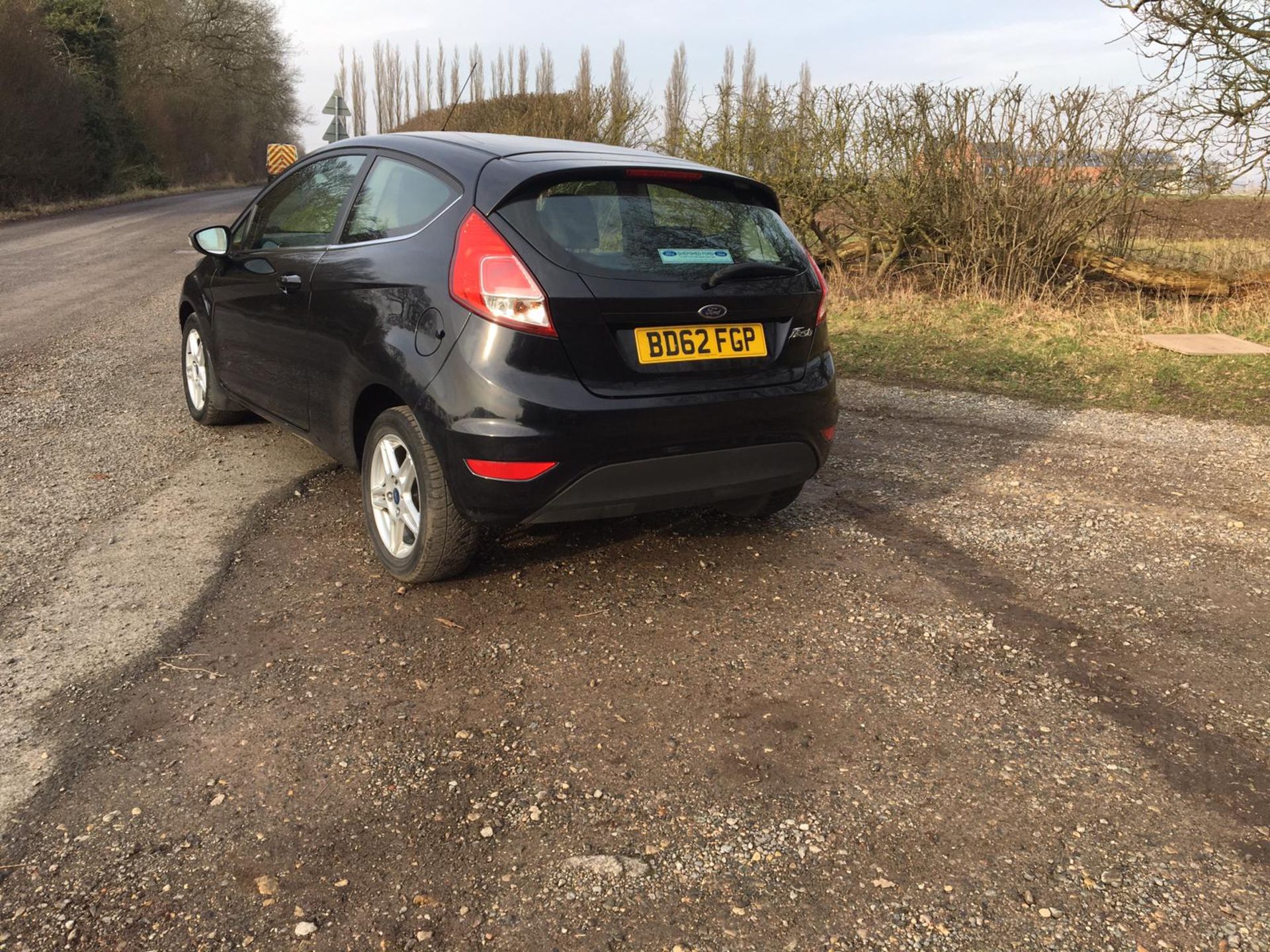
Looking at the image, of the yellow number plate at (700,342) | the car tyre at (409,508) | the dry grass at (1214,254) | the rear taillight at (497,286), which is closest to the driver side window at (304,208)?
the car tyre at (409,508)

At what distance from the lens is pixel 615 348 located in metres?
3.42

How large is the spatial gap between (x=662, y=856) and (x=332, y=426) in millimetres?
2519

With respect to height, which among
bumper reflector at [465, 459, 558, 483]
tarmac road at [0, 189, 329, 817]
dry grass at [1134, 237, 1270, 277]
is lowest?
tarmac road at [0, 189, 329, 817]

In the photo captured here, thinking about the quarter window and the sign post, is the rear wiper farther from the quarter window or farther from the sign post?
the sign post

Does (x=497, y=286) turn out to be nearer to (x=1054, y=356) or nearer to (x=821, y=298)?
(x=821, y=298)

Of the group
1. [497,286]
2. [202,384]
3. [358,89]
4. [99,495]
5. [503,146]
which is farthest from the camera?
[358,89]

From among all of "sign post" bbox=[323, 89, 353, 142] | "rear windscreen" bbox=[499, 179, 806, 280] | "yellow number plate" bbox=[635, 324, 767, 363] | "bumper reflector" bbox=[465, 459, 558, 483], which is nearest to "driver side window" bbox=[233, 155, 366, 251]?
"rear windscreen" bbox=[499, 179, 806, 280]

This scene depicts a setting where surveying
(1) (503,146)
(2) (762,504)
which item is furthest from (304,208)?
(2) (762,504)

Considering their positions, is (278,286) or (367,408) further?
(278,286)

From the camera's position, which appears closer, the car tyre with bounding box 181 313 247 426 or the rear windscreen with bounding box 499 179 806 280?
the rear windscreen with bounding box 499 179 806 280

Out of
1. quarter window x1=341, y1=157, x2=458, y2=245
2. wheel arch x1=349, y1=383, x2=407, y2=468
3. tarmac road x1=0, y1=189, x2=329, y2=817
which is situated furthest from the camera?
wheel arch x1=349, y1=383, x2=407, y2=468

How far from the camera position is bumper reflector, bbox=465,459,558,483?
3.35 metres

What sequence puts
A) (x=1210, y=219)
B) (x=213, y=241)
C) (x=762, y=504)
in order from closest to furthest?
1. (x=762, y=504)
2. (x=213, y=241)
3. (x=1210, y=219)

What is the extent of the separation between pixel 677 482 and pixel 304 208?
239 centimetres
